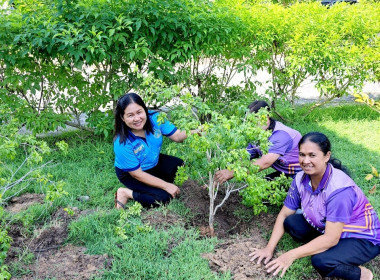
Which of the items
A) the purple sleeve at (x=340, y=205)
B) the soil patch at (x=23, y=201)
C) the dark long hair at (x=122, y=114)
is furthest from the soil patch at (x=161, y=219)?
the purple sleeve at (x=340, y=205)

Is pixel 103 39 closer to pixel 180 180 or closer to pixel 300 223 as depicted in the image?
pixel 180 180

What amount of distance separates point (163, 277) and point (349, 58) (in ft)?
14.2

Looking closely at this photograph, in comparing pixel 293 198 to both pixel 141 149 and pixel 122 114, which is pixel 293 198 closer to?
pixel 141 149

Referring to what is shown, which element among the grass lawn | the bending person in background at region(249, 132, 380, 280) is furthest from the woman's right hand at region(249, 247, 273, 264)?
A: the grass lawn

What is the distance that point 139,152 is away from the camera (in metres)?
3.67

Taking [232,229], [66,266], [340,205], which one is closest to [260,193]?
[340,205]

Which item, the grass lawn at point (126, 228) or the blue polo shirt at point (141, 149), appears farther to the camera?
the blue polo shirt at point (141, 149)

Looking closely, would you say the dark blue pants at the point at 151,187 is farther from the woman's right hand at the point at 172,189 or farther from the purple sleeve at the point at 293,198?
the purple sleeve at the point at 293,198

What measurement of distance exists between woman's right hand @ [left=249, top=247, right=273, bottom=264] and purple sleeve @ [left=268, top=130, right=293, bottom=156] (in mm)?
842

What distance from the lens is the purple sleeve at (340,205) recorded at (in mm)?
2668

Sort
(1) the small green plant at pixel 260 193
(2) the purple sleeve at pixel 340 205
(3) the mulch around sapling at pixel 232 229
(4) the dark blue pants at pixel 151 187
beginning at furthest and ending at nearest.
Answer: (4) the dark blue pants at pixel 151 187 → (1) the small green plant at pixel 260 193 → (3) the mulch around sapling at pixel 232 229 → (2) the purple sleeve at pixel 340 205

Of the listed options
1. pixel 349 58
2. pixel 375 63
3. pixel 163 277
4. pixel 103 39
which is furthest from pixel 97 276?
pixel 375 63

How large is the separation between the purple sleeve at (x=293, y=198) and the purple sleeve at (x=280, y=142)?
367 millimetres

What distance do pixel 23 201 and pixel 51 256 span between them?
1144 millimetres
